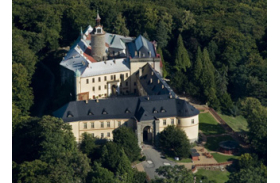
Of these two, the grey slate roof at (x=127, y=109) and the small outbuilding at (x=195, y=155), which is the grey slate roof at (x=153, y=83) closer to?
the grey slate roof at (x=127, y=109)

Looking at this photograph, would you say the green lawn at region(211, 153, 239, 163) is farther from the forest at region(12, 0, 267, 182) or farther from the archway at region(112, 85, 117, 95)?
the archway at region(112, 85, 117, 95)

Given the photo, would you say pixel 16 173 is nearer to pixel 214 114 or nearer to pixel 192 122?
pixel 192 122

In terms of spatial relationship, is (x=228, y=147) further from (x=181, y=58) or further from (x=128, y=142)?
(x=181, y=58)

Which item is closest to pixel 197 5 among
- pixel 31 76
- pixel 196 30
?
pixel 196 30

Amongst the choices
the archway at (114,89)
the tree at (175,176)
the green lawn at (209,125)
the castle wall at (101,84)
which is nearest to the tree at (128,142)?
the tree at (175,176)

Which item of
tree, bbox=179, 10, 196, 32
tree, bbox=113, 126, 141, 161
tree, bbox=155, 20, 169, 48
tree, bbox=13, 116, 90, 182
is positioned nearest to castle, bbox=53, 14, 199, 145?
tree, bbox=113, 126, 141, 161

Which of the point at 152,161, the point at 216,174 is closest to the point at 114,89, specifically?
the point at 152,161
